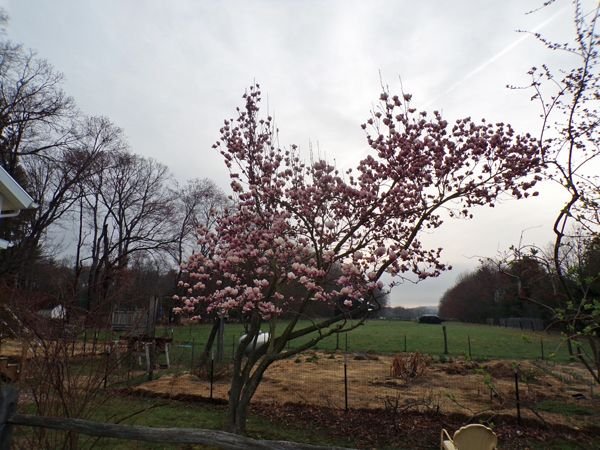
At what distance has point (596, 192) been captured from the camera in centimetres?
501

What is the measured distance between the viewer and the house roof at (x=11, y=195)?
301 inches

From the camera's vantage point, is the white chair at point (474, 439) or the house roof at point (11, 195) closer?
the white chair at point (474, 439)

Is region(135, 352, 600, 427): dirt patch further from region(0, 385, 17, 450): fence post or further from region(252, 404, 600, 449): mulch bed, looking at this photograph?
region(0, 385, 17, 450): fence post

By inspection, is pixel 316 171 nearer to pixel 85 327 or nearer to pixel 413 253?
pixel 413 253

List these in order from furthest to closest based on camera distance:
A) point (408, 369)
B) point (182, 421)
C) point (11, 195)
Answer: point (408, 369) < point (182, 421) < point (11, 195)

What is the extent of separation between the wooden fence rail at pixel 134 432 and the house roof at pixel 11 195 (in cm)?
571

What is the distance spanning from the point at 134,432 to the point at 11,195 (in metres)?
6.86

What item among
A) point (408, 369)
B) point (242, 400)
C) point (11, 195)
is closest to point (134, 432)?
point (242, 400)

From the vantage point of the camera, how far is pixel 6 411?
316 cm

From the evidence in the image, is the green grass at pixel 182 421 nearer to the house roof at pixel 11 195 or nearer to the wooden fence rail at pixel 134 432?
the wooden fence rail at pixel 134 432

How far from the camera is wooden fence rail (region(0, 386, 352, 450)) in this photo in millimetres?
2676

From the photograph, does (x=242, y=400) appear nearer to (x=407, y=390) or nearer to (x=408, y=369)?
(x=407, y=390)

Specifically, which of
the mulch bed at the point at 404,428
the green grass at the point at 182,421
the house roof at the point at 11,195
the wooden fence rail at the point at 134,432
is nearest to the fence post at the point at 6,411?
the wooden fence rail at the point at 134,432

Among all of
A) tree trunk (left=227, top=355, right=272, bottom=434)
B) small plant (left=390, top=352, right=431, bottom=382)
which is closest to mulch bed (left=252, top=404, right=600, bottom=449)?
Result: tree trunk (left=227, top=355, right=272, bottom=434)
